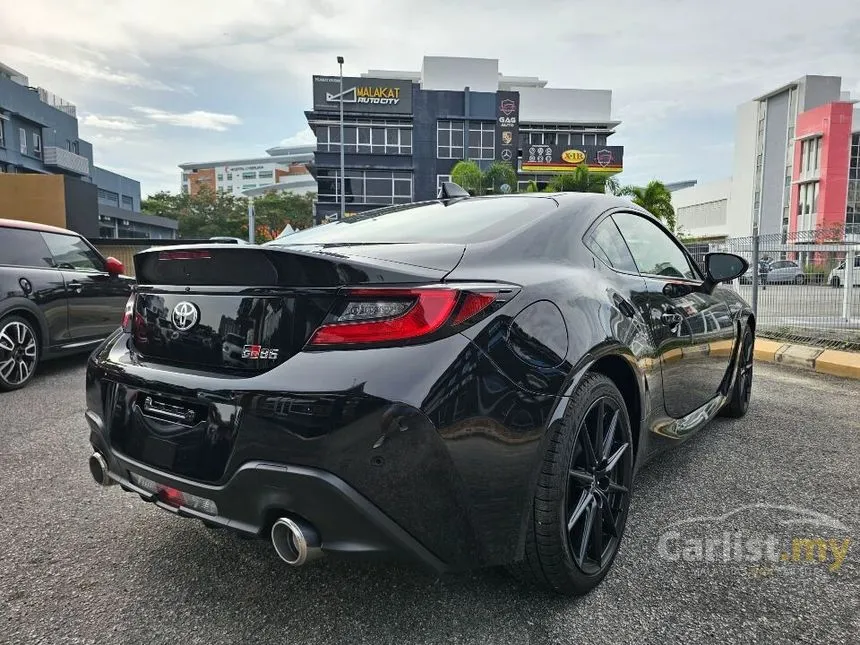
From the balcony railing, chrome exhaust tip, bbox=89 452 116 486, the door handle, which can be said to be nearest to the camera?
chrome exhaust tip, bbox=89 452 116 486

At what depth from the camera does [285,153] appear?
147000 mm

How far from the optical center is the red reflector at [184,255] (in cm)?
189

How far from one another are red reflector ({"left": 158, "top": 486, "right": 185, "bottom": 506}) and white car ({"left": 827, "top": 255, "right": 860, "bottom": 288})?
7.98 m

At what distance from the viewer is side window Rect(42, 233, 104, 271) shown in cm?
576

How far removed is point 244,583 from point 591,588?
118 centimetres

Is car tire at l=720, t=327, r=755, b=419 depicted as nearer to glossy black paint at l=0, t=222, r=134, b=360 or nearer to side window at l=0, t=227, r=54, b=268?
glossy black paint at l=0, t=222, r=134, b=360

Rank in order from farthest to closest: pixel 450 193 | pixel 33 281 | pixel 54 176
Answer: pixel 54 176
pixel 33 281
pixel 450 193

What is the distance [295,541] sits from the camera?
1580mm

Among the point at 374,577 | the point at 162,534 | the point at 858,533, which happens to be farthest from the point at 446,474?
the point at 858,533

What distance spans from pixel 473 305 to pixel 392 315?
0.75ft

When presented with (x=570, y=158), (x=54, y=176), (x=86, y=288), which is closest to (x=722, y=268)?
(x=86, y=288)

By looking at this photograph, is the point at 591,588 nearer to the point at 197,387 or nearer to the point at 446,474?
the point at 446,474

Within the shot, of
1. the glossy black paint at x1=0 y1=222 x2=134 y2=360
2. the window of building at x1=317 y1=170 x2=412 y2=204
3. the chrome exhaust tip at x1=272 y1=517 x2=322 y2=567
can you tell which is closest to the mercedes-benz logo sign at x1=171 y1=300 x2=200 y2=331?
the chrome exhaust tip at x1=272 y1=517 x2=322 y2=567

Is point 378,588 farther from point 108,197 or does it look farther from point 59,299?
point 108,197
